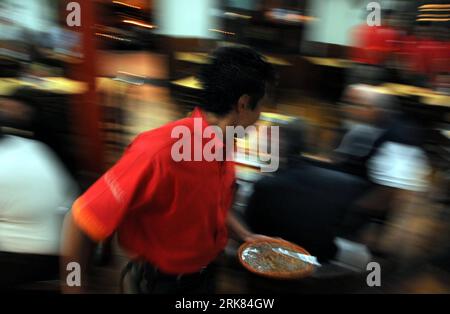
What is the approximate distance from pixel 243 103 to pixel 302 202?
1025mm

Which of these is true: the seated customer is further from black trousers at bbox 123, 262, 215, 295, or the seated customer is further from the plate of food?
black trousers at bbox 123, 262, 215, 295

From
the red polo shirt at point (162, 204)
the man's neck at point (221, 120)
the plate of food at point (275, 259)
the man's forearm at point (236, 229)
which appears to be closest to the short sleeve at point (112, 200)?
the red polo shirt at point (162, 204)

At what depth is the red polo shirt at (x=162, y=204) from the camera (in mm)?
1026

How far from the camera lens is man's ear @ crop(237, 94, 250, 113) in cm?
119

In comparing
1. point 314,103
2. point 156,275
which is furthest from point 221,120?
point 314,103

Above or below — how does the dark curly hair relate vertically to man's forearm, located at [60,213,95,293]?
above

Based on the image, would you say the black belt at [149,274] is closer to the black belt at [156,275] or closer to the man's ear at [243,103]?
the black belt at [156,275]

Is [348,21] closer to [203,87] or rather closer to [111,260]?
[203,87]

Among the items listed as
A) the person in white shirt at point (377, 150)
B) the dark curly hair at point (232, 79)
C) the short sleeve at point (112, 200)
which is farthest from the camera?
the person in white shirt at point (377, 150)

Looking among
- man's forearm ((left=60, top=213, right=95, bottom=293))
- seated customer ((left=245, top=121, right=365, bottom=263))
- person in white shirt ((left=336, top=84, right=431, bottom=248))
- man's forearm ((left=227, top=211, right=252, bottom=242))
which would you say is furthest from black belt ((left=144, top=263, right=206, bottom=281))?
person in white shirt ((left=336, top=84, right=431, bottom=248))

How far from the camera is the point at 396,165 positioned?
226 centimetres

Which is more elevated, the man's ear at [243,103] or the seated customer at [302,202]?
the man's ear at [243,103]

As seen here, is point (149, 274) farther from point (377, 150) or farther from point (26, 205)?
point (377, 150)
